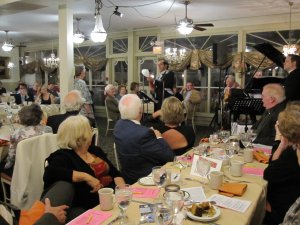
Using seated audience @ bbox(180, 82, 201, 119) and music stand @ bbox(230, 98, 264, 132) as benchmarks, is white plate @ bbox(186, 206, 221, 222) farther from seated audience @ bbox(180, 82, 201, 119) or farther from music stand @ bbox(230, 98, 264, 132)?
seated audience @ bbox(180, 82, 201, 119)

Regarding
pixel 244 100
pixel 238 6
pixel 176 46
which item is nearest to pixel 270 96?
pixel 244 100

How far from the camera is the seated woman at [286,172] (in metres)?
1.78

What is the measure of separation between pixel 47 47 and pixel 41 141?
11.1m

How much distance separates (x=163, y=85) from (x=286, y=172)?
15.4 ft

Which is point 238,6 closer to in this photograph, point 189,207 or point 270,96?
point 270,96

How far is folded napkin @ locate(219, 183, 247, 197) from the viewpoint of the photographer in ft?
5.56

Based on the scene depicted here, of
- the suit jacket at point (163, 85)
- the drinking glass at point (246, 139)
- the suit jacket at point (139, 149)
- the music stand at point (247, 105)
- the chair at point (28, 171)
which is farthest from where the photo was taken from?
the suit jacket at point (163, 85)

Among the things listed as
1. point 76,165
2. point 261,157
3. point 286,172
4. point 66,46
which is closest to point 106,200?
point 76,165

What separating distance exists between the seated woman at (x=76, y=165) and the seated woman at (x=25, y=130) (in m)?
0.95

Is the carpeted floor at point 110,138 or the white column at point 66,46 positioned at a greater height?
the white column at point 66,46

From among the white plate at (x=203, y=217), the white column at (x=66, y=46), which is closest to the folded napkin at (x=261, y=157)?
the white plate at (x=203, y=217)

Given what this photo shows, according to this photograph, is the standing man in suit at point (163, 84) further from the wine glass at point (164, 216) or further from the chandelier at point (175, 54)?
the wine glass at point (164, 216)

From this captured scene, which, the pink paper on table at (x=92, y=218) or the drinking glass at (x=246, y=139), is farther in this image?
the drinking glass at (x=246, y=139)

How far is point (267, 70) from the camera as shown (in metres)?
7.91
